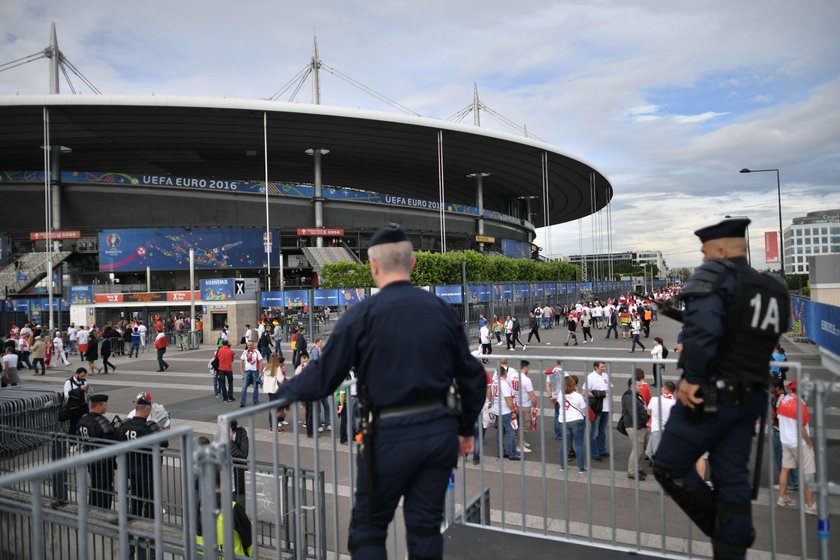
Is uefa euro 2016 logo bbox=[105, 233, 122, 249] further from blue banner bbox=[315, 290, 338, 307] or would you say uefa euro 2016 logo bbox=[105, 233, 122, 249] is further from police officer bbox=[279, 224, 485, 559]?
police officer bbox=[279, 224, 485, 559]

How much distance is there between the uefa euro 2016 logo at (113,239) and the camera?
165 feet

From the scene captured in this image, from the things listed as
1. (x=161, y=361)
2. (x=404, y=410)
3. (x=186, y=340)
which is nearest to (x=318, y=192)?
(x=186, y=340)

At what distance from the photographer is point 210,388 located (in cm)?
1717

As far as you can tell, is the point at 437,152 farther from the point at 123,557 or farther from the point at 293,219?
the point at 123,557

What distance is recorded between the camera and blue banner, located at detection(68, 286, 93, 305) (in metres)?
35.0

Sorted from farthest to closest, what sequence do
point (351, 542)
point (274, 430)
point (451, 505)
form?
1. point (451, 505)
2. point (274, 430)
3. point (351, 542)

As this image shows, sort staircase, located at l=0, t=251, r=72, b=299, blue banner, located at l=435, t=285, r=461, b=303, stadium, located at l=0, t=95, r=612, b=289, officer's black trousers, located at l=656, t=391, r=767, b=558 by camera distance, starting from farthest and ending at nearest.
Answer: stadium, located at l=0, t=95, r=612, b=289
staircase, located at l=0, t=251, r=72, b=299
blue banner, located at l=435, t=285, r=461, b=303
officer's black trousers, located at l=656, t=391, r=767, b=558

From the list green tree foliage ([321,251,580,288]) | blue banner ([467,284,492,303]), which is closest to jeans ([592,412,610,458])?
blue banner ([467,284,492,303])

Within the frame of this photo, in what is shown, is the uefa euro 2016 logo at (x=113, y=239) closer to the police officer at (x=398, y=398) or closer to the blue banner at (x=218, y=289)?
the blue banner at (x=218, y=289)

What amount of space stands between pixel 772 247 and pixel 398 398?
3835 centimetres

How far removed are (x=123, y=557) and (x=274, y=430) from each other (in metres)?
0.85

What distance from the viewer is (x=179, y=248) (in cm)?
5166

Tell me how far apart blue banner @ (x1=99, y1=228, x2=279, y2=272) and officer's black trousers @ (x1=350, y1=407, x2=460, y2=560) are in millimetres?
51864

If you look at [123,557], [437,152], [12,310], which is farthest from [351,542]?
[437,152]
